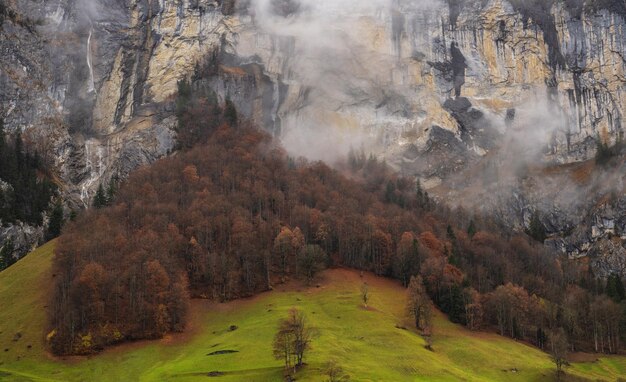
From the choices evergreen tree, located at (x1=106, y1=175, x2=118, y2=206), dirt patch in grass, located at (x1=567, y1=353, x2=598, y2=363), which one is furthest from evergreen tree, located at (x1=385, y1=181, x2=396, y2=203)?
evergreen tree, located at (x1=106, y1=175, x2=118, y2=206)

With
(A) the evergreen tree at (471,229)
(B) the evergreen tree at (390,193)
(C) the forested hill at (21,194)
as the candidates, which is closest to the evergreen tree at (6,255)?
(C) the forested hill at (21,194)

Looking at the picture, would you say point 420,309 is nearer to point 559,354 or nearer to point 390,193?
point 559,354

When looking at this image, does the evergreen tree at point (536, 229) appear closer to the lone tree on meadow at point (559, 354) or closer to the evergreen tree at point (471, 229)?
the evergreen tree at point (471, 229)

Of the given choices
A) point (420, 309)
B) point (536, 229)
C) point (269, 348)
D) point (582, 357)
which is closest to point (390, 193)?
point (536, 229)

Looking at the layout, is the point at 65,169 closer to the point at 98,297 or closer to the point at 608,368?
the point at 98,297

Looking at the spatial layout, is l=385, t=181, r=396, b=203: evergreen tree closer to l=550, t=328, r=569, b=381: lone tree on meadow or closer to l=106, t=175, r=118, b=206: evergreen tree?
l=106, t=175, r=118, b=206: evergreen tree
